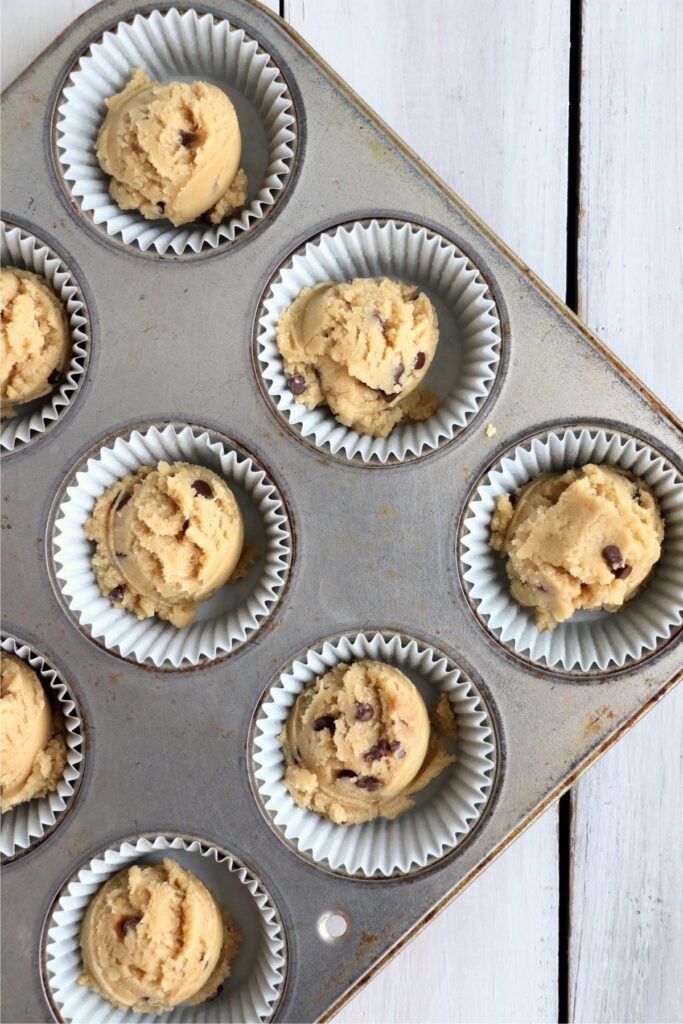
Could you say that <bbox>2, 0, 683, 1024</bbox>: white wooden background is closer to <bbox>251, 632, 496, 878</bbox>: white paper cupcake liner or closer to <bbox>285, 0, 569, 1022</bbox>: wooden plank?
<bbox>285, 0, 569, 1022</bbox>: wooden plank

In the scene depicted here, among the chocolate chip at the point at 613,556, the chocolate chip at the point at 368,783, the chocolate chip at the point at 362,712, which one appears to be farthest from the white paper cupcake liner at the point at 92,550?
the chocolate chip at the point at 613,556

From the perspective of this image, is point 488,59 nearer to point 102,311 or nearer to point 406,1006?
point 102,311

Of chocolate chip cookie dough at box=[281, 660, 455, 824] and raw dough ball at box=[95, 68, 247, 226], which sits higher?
raw dough ball at box=[95, 68, 247, 226]

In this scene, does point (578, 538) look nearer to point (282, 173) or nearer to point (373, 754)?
point (373, 754)

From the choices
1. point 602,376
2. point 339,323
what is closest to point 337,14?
point 339,323

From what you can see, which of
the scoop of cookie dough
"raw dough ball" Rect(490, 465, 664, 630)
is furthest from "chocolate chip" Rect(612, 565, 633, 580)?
the scoop of cookie dough

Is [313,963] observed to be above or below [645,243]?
below
